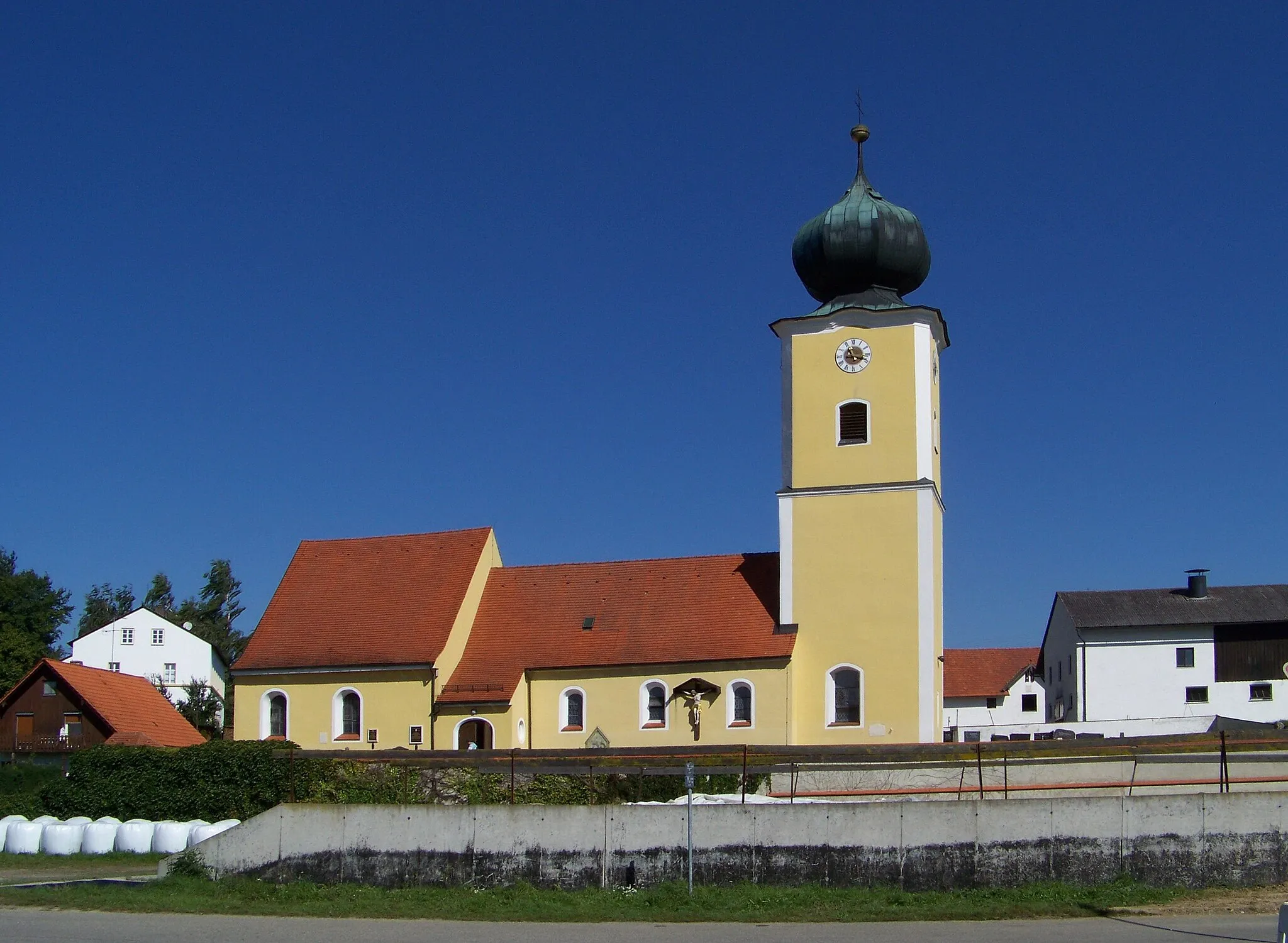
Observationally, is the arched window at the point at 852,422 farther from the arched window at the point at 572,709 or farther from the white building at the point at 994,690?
the white building at the point at 994,690

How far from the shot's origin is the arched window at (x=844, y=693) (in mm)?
34656

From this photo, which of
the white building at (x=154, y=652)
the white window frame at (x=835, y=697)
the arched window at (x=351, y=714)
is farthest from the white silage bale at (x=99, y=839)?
the white building at (x=154, y=652)

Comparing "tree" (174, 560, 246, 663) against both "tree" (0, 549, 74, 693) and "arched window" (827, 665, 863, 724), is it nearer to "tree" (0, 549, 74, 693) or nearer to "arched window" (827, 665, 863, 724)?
"tree" (0, 549, 74, 693)

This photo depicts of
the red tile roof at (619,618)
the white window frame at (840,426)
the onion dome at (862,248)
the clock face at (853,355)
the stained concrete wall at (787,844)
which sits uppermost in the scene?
the onion dome at (862,248)

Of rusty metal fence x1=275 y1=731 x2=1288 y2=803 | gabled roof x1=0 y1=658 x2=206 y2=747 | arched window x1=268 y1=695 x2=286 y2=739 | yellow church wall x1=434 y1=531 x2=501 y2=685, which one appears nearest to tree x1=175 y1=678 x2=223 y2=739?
gabled roof x1=0 y1=658 x2=206 y2=747

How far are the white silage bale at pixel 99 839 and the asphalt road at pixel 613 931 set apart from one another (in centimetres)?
793

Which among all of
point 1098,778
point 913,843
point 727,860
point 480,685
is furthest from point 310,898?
point 480,685

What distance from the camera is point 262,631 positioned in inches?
1535

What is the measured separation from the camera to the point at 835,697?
1373 inches

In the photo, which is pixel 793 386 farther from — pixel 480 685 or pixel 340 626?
pixel 340 626

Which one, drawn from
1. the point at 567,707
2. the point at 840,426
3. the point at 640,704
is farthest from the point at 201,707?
the point at 840,426

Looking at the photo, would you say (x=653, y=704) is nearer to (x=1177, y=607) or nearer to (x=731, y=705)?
(x=731, y=705)

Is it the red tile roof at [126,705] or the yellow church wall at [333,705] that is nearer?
the yellow church wall at [333,705]

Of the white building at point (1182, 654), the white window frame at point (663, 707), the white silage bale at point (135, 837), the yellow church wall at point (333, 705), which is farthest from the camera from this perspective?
the white building at point (1182, 654)
